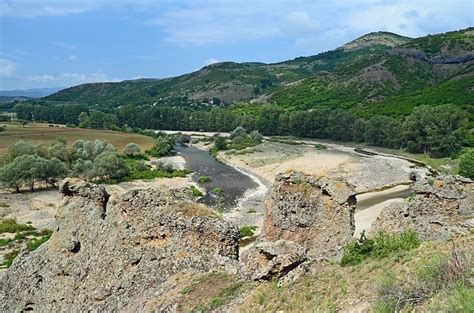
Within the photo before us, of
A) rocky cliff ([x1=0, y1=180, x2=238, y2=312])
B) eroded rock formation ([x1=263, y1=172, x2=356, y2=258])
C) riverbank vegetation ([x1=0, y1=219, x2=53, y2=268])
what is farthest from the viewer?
riverbank vegetation ([x1=0, y1=219, x2=53, y2=268])

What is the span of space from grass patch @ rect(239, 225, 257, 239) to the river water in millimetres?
12061

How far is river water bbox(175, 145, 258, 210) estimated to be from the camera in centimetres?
6925

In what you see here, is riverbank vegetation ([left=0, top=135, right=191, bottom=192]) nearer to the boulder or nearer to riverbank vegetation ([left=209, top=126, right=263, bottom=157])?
riverbank vegetation ([left=209, top=126, right=263, bottom=157])

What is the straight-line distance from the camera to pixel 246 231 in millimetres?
50469

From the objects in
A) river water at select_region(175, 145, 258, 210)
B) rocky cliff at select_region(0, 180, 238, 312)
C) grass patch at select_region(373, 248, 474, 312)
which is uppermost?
grass patch at select_region(373, 248, 474, 312)

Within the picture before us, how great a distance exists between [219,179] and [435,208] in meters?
65.5

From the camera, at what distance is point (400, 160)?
101 metres

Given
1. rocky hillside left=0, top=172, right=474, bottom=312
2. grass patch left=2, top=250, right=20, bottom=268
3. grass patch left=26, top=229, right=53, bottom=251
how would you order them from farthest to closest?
grass patch left=26, top=229, right=53, bottom=251 < grass patch left=2, top=250, right=20, bottom=268 < rocky hillside left=0, top=172, right=474, bottom=312

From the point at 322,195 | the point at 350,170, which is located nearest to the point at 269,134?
the point at 350,170

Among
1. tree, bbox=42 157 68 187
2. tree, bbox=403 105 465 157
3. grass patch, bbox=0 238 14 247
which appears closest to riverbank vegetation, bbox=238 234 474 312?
grass patch, bbox=0 238 14 247

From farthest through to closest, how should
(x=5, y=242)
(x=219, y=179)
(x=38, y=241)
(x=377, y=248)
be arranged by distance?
(x=219, y=179) → (x=5, y=242) → (x=38, y=241) → (x=377, y=248)

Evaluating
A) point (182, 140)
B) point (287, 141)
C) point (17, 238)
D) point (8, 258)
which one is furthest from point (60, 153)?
point (287, 141)

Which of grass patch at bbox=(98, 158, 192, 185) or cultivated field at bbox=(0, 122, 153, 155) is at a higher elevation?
cultivated field at bbox=(0, 122, 153, 155)

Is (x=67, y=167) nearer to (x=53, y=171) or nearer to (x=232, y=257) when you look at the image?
(x=53, y=171)
